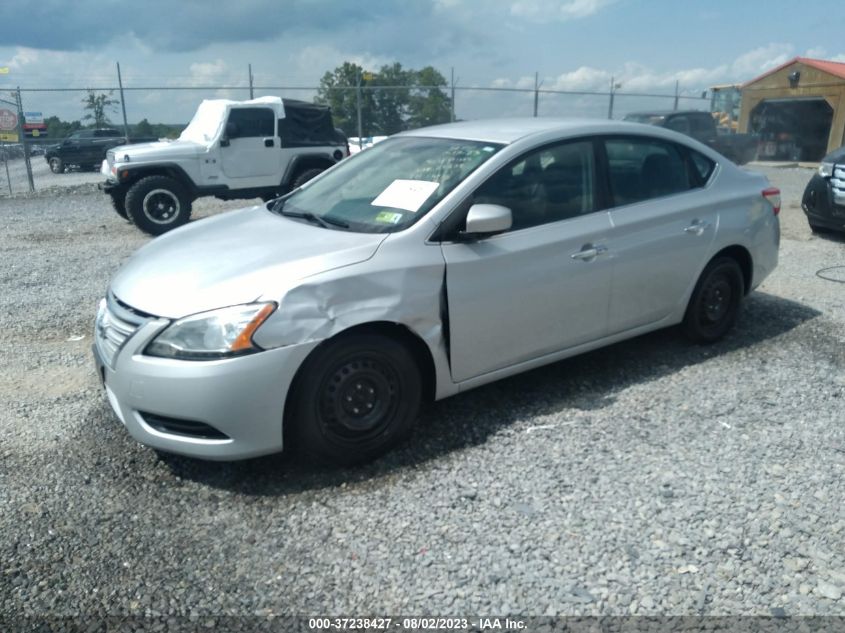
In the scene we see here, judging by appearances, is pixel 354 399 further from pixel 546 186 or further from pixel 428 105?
pixel 428 105

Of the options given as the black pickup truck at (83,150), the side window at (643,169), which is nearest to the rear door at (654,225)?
the side window at (643,169)

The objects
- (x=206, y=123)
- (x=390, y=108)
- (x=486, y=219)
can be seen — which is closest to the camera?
(x=486, y=219)

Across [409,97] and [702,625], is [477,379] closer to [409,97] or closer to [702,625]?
[702,625]

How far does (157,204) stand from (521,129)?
8.01 metres

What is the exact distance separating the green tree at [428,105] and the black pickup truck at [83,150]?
940 cm

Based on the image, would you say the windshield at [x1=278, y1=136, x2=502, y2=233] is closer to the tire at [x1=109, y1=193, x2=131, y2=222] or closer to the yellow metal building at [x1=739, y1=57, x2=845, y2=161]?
the tire at [x1=109, y1=193, x2=131, y2=222]

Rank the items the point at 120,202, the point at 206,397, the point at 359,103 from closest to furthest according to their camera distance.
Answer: the point at 206,397, the point at 120,202, the point at 359,103

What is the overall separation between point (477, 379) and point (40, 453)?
2.34 m

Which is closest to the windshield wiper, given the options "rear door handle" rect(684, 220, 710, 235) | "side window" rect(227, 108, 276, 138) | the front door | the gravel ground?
the front door

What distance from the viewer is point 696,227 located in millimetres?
4668

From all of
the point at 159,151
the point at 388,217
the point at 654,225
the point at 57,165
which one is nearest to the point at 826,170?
the point at 654,225

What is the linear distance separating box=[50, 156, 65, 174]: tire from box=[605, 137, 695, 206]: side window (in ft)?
74.5

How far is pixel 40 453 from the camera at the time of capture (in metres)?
3.68

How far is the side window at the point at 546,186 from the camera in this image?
3875 millimetres
